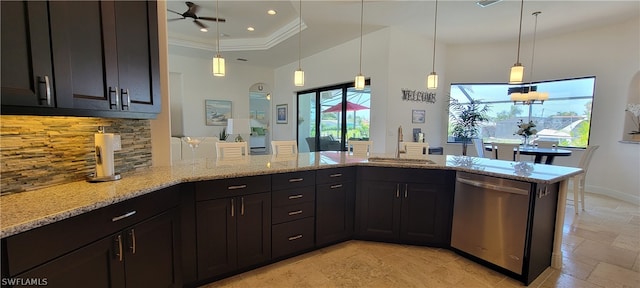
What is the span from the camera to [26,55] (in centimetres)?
123

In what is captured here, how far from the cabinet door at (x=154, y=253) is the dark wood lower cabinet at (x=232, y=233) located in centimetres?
18

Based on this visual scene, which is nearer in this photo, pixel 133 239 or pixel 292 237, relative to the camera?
pixel 133 239

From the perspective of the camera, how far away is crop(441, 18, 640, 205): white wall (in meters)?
4.68

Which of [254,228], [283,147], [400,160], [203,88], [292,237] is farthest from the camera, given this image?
[203,88]

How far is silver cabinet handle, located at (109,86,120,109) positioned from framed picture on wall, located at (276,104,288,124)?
6.58 meters

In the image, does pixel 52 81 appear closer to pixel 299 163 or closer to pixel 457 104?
pixel 299 163

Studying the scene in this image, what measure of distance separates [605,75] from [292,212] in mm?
6382

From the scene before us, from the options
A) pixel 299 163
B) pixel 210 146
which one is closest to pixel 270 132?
pixel 210 146

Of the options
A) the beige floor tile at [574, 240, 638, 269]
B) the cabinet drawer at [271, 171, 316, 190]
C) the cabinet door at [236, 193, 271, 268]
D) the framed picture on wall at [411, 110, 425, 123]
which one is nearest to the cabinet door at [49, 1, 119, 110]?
the cabinet door at [236, 193, 271, 268]

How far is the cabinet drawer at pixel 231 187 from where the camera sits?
204cm

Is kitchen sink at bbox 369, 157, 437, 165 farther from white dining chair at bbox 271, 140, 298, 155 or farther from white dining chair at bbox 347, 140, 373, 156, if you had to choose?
white dining chair at bbox 271, 140, 298, 155

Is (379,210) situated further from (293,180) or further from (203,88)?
(203,88)

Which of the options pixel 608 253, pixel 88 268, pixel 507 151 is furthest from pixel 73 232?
pixel 507 151

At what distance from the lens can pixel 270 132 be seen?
29.6 feet
